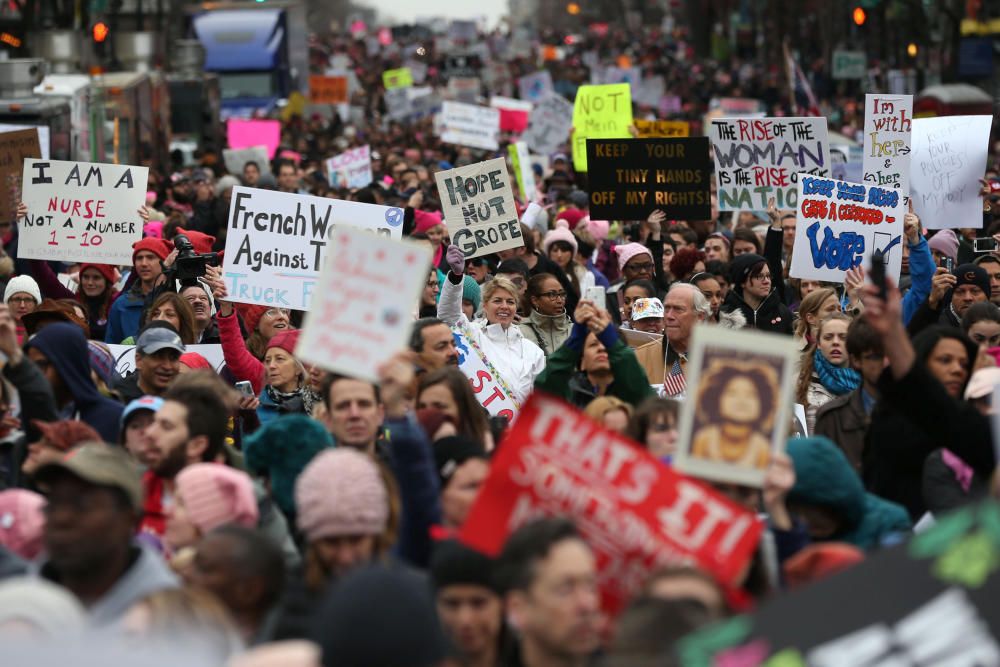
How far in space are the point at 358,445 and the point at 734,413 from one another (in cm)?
165

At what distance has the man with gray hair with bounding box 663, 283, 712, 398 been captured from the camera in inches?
341

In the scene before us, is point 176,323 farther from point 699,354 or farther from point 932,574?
point 932,574

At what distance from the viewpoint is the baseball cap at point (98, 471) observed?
4.88 m

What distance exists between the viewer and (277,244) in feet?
31.1

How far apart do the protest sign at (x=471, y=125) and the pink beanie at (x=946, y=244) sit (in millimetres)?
11587

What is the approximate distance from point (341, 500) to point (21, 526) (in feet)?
3.23

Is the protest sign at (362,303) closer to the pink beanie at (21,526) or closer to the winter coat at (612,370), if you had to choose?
the pink beanie at (21,526)

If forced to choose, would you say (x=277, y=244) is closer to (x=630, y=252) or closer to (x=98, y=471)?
(x=630, y=252)

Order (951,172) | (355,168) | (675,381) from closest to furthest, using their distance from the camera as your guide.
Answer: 1. (675,381)
2. (951,172)
3. (355,168)

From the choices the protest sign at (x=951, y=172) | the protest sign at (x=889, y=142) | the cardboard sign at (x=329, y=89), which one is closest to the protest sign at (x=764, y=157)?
the protest sign at (x=889, y=142)

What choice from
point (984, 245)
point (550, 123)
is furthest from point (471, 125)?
point (984, 245)

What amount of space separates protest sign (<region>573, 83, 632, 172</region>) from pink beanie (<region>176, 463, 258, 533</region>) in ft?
44.7

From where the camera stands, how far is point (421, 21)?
471ft

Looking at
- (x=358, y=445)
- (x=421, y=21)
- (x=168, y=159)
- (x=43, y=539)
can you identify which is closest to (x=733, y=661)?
(x=43, y=539)
